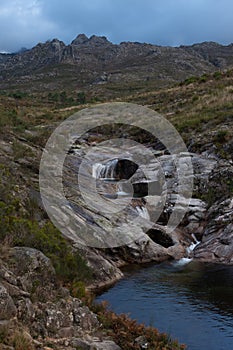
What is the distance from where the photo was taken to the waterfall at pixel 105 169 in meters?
34.7

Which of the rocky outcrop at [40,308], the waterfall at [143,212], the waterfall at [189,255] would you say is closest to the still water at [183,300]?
the waterfall at [189,255]

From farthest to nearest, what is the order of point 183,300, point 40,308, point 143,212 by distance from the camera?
point 143,212 < point 183,300 < point 40,308

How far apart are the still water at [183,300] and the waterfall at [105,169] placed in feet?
49.1

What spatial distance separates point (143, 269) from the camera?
66.2 ft

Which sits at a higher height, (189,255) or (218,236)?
(218,236)

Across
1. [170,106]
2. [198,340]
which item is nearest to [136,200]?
[198,340]

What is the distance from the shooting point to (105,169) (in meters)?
35.7

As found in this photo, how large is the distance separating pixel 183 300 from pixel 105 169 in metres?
20.6

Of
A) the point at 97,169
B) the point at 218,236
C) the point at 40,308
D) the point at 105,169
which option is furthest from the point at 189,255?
the point at 105,169

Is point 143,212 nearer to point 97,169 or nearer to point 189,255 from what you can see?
point 189,255

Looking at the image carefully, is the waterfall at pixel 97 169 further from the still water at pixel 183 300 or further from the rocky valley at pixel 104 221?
the still water at pixel 183 300

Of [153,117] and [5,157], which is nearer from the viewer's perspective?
[5,157]

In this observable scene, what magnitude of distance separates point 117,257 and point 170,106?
35292 millimetres

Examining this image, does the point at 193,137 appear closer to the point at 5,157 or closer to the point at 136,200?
the point at 136,200
